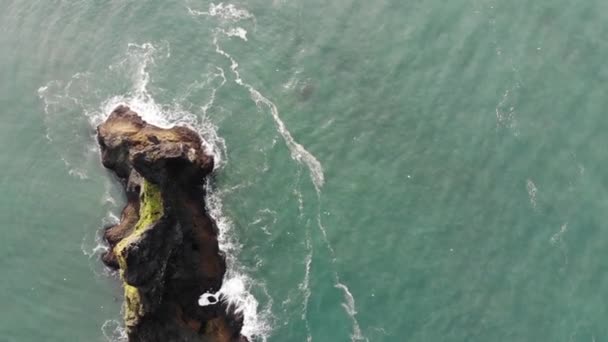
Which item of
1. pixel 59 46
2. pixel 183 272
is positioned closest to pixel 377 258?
pixel 183 272

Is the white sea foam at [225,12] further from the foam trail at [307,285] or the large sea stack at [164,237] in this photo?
the foam trail at [307,285]

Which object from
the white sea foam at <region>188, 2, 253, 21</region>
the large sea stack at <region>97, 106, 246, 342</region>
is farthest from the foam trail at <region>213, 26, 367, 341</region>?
the large sea stack at <region>97, 106, 246, 342</region>

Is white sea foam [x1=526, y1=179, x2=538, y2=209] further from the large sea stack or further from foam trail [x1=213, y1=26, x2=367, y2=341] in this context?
the large sea stack

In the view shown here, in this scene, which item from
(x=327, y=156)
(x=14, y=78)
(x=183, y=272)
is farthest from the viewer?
(x=14, y=78)

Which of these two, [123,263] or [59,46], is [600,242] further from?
[59,46]

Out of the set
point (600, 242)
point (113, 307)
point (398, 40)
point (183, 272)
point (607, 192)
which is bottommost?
point (113, 307)

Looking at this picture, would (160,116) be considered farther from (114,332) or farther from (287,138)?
(114,332)

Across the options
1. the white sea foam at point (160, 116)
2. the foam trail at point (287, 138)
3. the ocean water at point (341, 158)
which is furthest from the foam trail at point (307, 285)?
the foam trail at point (287, 138)
